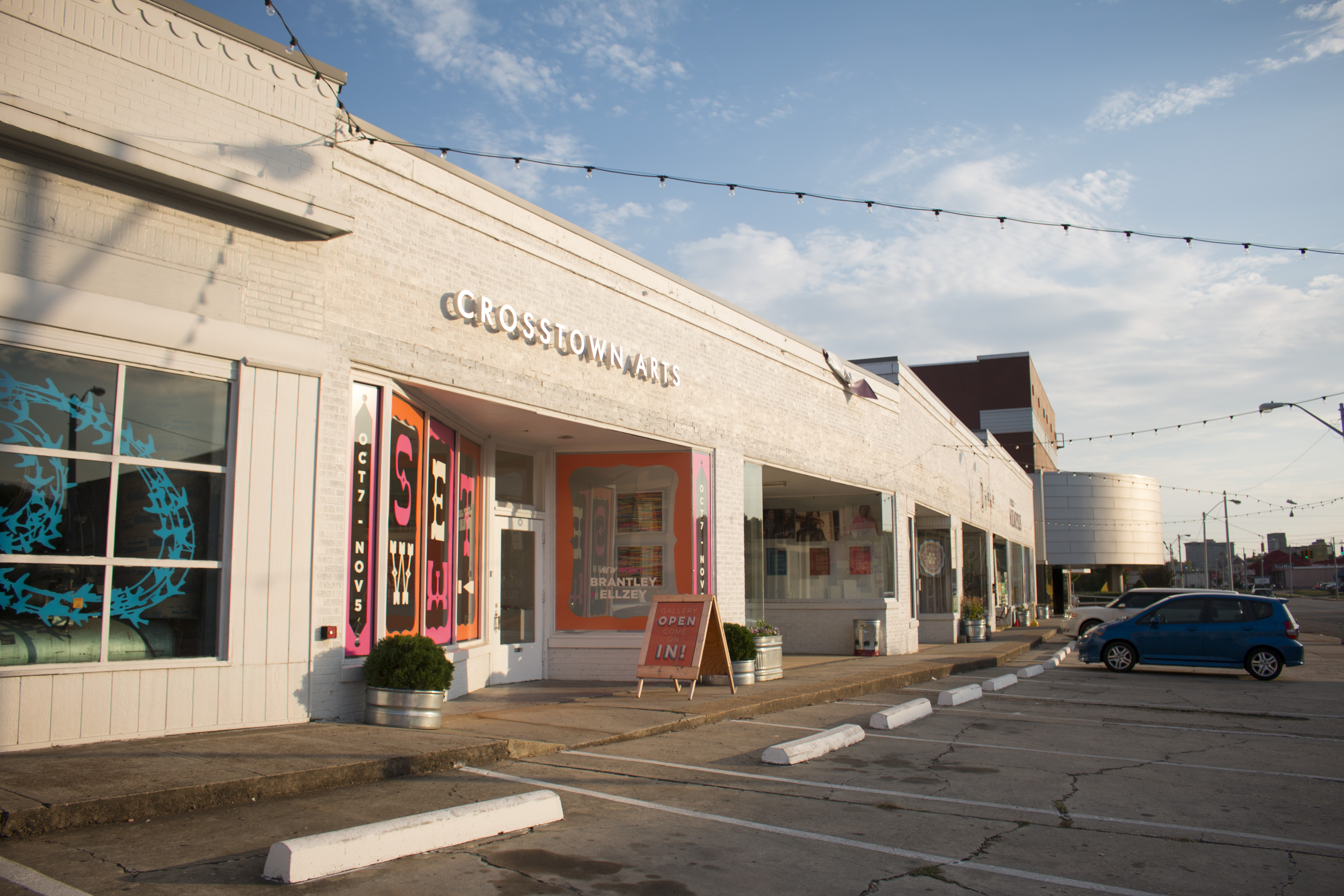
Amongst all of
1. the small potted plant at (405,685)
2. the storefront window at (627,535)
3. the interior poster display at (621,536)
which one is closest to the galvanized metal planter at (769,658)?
the storefront window at (627,535)

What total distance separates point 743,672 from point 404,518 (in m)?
5.84

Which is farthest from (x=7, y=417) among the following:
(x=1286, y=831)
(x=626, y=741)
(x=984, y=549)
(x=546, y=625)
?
(x=984, y=549)

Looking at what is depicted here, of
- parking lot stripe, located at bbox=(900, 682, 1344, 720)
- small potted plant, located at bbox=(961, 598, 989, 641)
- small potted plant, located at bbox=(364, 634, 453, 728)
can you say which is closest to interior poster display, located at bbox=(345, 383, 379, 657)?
small potted plant, located at bbox=(364, 634, 453, 728)

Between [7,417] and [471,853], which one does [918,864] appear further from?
[7,417]

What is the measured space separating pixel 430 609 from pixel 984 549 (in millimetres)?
26927

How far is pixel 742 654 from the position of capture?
45.6 ft

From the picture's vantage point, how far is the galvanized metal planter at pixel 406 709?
28.9 feet

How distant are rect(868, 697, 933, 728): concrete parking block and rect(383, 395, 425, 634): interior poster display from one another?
16.7 ft

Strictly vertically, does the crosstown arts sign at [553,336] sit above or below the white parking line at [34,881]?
above

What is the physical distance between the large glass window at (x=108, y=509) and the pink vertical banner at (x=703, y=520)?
7.89 meters

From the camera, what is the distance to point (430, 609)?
11039mm

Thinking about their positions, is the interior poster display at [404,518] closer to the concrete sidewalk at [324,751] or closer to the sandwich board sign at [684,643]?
the concrete sidewalk at [324,751]

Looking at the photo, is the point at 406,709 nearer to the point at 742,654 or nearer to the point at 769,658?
the point at 742,654

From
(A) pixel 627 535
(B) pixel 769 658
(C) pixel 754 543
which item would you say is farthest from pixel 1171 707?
(A) pixel 627 535
